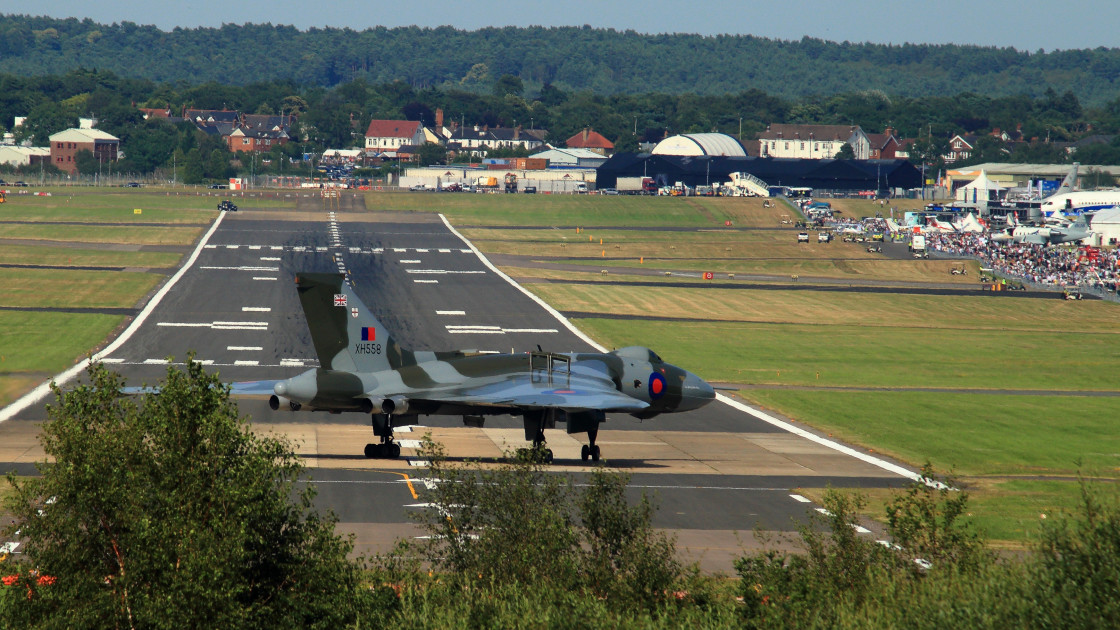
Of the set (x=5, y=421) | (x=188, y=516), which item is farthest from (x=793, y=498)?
(x=5, y=421)

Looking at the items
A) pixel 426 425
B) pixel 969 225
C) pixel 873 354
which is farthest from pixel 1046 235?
pixel 426 425

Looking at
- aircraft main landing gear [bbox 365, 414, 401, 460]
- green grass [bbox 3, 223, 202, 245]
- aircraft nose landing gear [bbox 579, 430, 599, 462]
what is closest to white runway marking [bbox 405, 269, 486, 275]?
green grass [bbox 3, 223, 202, 245]

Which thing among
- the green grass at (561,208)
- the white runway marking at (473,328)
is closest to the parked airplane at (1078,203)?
the green grass at (561,208)

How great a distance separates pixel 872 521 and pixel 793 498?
3303mm

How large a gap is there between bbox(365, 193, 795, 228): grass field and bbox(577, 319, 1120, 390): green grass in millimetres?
82280

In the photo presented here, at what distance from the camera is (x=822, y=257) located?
138125 mm

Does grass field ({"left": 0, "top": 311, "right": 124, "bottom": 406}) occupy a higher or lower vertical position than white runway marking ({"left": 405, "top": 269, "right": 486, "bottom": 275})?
lower

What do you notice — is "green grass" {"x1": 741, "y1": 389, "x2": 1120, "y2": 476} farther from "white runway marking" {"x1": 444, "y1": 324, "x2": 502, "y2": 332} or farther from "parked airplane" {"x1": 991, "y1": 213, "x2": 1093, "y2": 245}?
"parked airplane" {"x1": 991, "y1": 213, "x2": 1093, "y2": 245}

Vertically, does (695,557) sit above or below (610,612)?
below

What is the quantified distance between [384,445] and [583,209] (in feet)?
462

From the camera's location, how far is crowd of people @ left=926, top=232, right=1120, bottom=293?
119812 millimetres

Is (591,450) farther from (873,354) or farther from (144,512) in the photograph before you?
(873,354)

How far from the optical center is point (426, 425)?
49.5 metres

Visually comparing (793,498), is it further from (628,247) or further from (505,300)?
(628,247)
